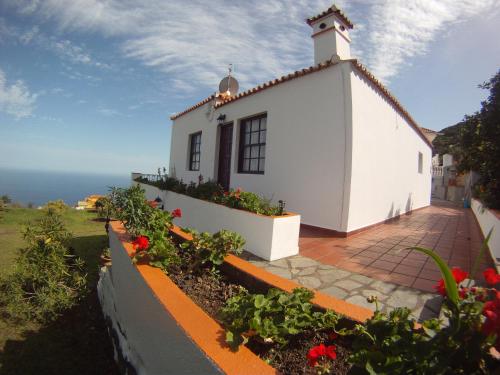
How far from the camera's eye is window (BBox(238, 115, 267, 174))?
23.1 ft

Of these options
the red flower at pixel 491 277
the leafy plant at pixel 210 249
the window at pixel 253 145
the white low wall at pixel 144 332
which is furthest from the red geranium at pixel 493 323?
the window at pixel 253 145

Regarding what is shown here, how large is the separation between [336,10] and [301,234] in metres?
5.51

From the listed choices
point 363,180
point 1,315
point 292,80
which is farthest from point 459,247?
point 1,315

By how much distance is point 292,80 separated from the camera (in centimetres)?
603

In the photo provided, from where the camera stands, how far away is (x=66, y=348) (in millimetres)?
3406

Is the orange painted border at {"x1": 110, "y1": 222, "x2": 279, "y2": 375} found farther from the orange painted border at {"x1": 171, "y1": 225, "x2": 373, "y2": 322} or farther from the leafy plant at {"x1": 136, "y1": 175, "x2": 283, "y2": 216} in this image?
the leafy plant at {"x1": 136, "y1": 175, "x2": 283, "y2": 216}

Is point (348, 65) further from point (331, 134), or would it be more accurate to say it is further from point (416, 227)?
point (416, 227)

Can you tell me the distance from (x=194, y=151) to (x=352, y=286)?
8.88m

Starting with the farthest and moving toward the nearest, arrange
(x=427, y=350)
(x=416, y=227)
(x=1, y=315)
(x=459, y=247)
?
(x=416, y=227), (x=459, y=247), (x=1, y=315), (x=427, y=350)

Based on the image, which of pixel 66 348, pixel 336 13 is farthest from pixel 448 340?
pixel 336 13

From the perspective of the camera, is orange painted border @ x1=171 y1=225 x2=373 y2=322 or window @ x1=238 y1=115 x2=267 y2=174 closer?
orange painted border @ x1=171 y1=225 x2=373 y2=322

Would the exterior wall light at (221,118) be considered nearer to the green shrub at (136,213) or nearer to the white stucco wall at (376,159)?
the white stucco wall at (376,159)

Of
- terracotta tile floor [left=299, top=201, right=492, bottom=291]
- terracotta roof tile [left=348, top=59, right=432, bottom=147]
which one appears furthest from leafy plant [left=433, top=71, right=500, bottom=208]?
terracotta roof tile [left=348, top=59, right=432, bottom=147]

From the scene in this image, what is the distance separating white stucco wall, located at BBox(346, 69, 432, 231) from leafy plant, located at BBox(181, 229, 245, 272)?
3.21m
